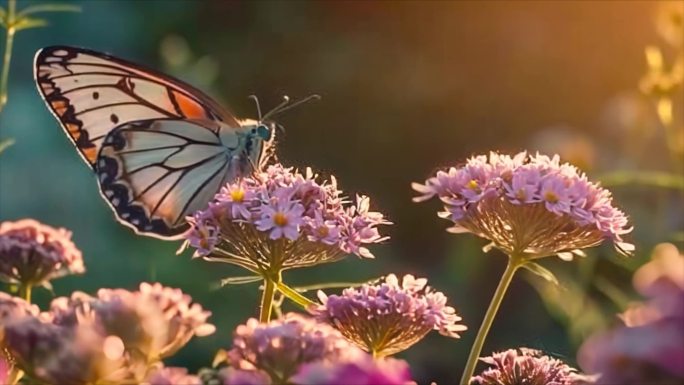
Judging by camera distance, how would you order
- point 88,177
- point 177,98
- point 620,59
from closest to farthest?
point 177,98 → point 88,177 → point 620,59

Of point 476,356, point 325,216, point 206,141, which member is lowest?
point 476,356

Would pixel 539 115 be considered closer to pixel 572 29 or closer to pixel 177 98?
pixel 572 29

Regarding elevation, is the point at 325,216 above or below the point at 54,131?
below

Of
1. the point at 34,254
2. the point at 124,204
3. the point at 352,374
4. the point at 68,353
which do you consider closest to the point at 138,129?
the point at 124,204

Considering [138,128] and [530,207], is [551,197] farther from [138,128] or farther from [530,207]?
[138,128]

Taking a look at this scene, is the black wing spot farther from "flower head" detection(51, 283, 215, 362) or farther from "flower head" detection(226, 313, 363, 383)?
"flower head" detection(226, 313, 363, 383)

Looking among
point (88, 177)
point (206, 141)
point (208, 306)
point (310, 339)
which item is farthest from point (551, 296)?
point (88, 177)

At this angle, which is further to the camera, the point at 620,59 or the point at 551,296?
the point at 620,59
